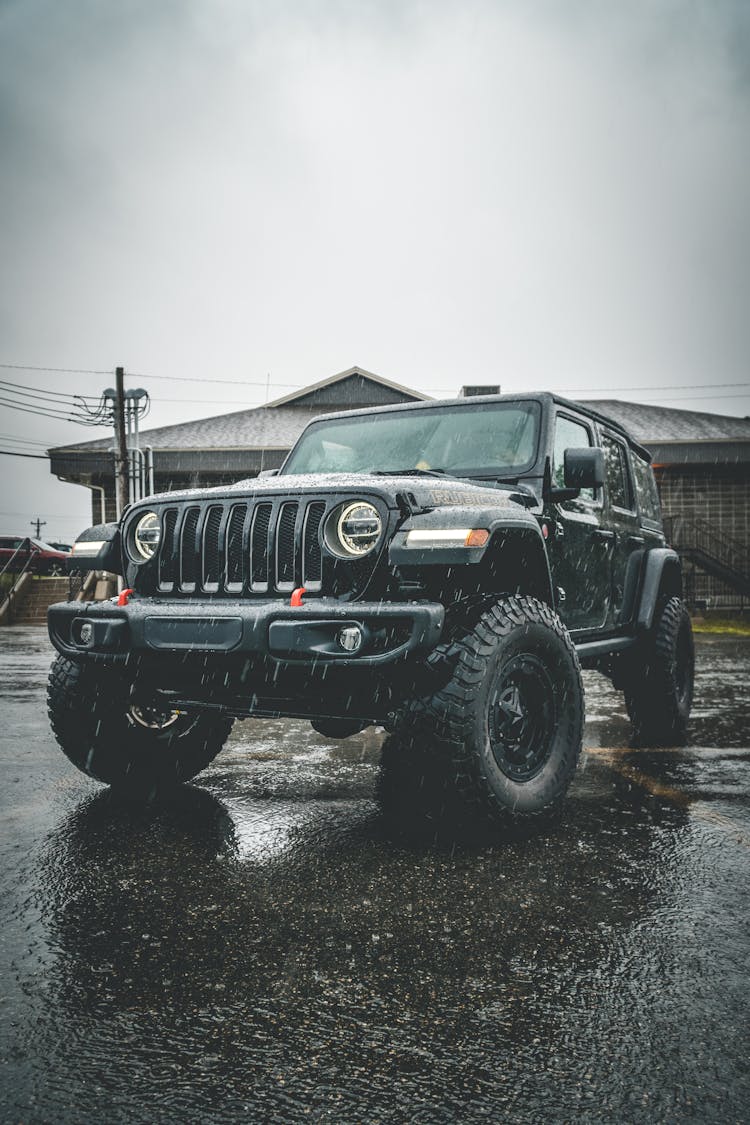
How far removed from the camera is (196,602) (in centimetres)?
370

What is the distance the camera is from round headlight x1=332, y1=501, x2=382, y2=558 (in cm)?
341

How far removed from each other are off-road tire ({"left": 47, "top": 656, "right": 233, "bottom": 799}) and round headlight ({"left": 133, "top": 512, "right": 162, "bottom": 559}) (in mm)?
582

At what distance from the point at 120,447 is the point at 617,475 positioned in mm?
21030

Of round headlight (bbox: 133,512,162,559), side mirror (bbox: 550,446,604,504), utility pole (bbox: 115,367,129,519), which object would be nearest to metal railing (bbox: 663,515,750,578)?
utility pole (bbox: 115,367,129,519)

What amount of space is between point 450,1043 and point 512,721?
69.5 inches

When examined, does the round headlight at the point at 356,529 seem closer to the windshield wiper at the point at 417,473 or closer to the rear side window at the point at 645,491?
the windshield wiper at the point at 417,473

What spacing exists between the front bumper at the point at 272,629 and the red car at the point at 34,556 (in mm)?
24013

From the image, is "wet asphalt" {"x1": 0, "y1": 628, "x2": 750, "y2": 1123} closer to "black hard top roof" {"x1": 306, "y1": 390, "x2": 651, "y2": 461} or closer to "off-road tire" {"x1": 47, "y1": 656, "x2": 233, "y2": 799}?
"off-road tire" {"x1": 47, "y1": 656, "x2": 233, "y2": 799}

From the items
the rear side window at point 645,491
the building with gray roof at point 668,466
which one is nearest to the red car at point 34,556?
the building with gray roof at point 668,466

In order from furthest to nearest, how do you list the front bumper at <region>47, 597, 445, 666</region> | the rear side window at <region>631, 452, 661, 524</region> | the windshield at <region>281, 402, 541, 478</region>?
the rear side window at <region>631, 452, 661, 524</region> → the windshield at <region>281, 402, 541, 478</region> → the front bumper at <region>47, 597, 445, 666</region>

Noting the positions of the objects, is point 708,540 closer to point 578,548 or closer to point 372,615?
Answer: point 578,548

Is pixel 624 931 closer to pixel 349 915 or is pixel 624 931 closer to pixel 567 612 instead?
pixel 349 915

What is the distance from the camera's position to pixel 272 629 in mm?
3205

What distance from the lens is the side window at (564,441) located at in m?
4.68
